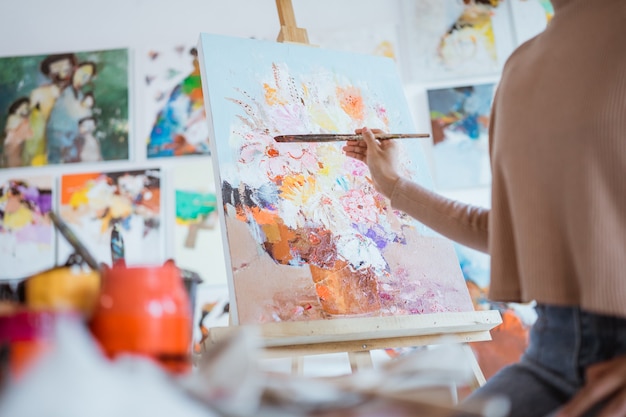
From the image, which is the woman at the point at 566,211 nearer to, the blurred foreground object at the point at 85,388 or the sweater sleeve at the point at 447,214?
the sweater sleeve at the point at 447,214

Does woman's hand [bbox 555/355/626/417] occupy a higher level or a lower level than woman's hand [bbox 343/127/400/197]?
lower

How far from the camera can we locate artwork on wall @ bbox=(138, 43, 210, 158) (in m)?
2.81

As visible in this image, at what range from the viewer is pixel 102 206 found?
8.94 feet

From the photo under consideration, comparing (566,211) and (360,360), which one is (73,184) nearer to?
(360,360)

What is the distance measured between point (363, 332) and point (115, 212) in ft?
5.44

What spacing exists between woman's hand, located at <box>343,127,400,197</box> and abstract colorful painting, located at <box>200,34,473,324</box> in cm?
14

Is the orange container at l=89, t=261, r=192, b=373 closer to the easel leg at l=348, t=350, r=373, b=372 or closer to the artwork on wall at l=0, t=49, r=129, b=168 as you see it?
the easel leg at l=348, t=350, r=373, b=372

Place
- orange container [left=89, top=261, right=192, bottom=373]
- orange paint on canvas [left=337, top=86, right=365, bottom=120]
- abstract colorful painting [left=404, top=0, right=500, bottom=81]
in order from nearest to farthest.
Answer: orange container [left=89, top=261, right=192, bottom=373], orange paint on canvas [left=337, top=86, right=365, bottom=120], abstract colorful painting [left=404, top=0, right=500, bottom=81]

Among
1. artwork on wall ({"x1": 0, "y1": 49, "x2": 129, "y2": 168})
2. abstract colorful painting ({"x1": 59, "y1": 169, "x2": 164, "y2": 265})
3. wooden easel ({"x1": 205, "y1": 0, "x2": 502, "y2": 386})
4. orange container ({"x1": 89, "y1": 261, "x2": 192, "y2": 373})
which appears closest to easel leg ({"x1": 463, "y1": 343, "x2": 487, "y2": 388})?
wooden easel ({"x1": 205, "y1": 0, "x2": 502, "y2": 386})

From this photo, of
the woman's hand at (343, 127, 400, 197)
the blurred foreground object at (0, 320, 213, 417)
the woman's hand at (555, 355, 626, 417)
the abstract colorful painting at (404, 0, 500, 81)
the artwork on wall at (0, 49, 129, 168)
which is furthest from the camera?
the abstract colorful painting at (404, 0, 500, 81)

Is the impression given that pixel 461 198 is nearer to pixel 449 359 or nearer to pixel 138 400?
pixel 449 359

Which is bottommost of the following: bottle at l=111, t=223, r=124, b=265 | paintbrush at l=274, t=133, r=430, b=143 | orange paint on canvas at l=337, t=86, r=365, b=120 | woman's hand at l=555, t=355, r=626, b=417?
woman's hand at l=555, t=355, r=626, b=417

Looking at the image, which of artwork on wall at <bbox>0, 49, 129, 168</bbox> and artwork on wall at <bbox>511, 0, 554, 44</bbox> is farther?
artwork on wall at <bbox>511, 0, 554, 44</bbox>

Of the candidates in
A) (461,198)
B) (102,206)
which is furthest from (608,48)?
(102,206)
